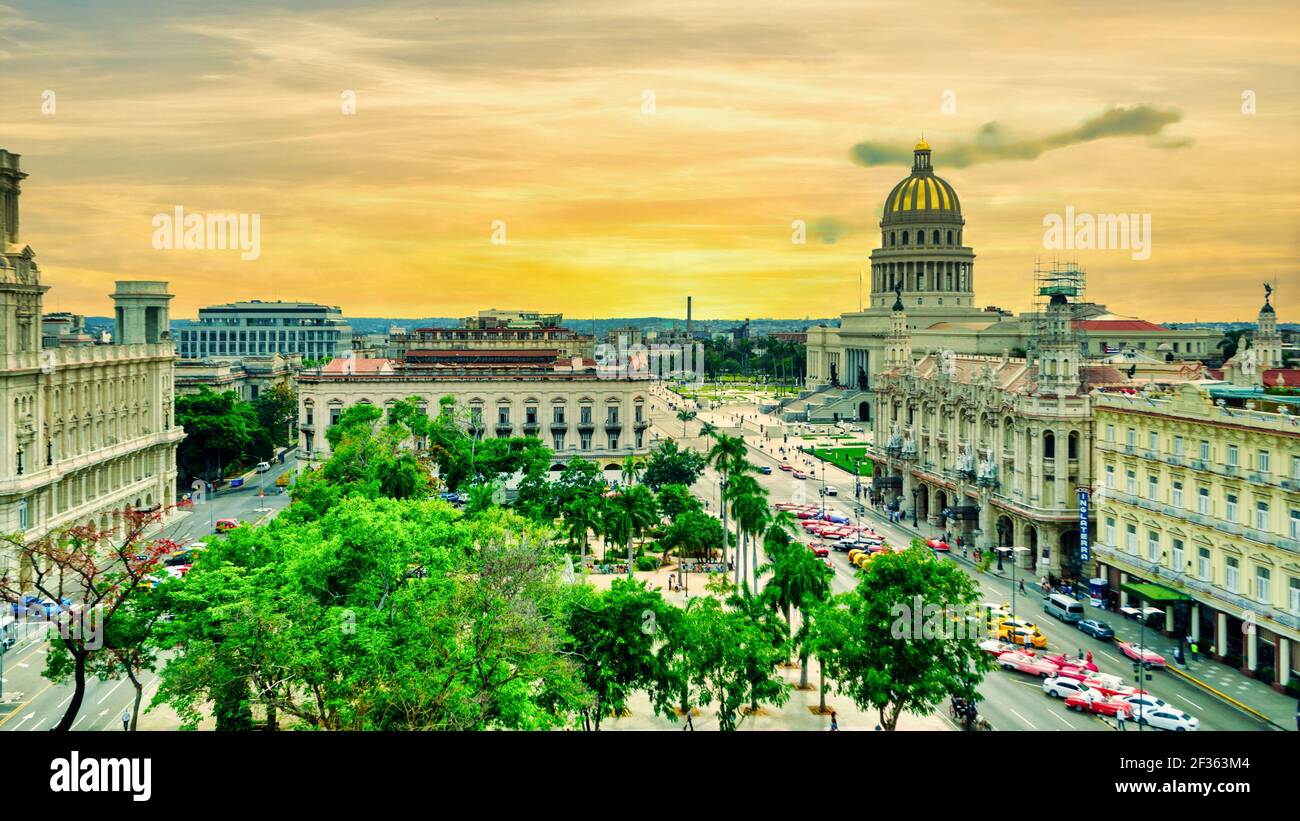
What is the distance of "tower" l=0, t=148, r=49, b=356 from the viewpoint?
56.1m

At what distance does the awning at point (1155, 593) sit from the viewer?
1969 inches

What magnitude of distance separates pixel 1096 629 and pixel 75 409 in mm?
59335

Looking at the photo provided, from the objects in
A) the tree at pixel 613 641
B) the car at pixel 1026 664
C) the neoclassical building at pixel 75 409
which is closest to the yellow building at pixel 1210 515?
the car at pixel 1026 664

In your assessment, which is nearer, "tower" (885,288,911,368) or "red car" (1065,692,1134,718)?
"red car" (1065,692,1134,718)

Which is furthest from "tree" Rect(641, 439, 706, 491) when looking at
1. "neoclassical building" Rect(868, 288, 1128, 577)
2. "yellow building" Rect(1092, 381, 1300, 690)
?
"yellow building" Rect(1092, 381, 1300, 690)

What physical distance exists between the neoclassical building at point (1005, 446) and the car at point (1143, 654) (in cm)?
1404

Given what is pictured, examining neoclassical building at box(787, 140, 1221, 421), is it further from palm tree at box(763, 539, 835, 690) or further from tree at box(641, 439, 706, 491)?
palm tree at box(763, 539, 835, 690)

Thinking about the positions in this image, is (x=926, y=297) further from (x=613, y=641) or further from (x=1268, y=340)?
(x=613, y=641)

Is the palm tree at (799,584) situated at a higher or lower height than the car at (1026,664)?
higher

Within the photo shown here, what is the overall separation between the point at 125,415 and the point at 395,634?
54.0 metres

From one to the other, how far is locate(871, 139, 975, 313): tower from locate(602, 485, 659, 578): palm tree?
354 ft

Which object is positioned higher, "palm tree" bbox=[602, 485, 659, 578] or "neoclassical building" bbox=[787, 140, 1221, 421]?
"neoclassical building" bbox=[787, 140, 1221, 421]

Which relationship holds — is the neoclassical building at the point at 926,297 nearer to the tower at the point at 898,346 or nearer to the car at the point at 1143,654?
the tower at the point at 898,346

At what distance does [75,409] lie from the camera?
214 feet
